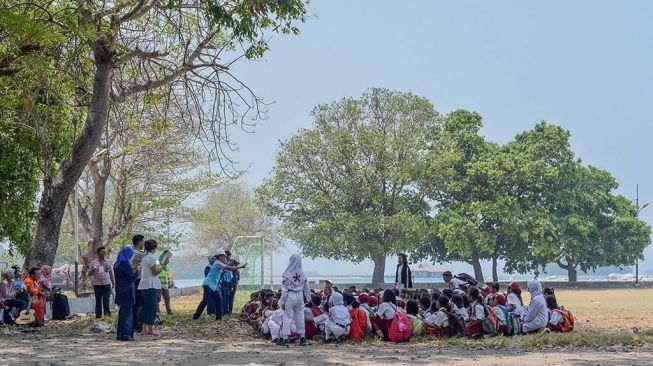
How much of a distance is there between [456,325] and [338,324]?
1987 mm

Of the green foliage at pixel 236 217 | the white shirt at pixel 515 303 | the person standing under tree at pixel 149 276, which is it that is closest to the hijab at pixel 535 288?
the white shirt at pixel 515 303

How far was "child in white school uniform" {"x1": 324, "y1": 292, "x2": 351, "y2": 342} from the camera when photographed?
14992 millimetres

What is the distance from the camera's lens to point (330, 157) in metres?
52.6

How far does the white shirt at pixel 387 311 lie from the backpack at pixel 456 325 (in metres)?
0.97

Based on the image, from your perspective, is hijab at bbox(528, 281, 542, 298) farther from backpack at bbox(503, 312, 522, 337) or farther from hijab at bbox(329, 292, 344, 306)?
hijab at bbox(329, 292, 344, 306)

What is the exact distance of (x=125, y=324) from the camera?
14906 millimetres

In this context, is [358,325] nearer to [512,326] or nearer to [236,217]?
[512,326]

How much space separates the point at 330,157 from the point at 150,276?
3777 cm

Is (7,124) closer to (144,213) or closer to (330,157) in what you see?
(144,213)

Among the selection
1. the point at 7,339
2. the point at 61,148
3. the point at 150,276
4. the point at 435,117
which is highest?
the point at 435,117

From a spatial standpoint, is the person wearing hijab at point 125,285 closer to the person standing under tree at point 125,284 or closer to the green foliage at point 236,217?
the person standing under tree at point 125,284

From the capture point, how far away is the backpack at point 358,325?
49.6ft

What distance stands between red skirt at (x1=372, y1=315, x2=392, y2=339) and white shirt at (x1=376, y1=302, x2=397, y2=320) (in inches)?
2.5

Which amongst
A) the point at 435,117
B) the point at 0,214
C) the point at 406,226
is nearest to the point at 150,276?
the point at 0,214
